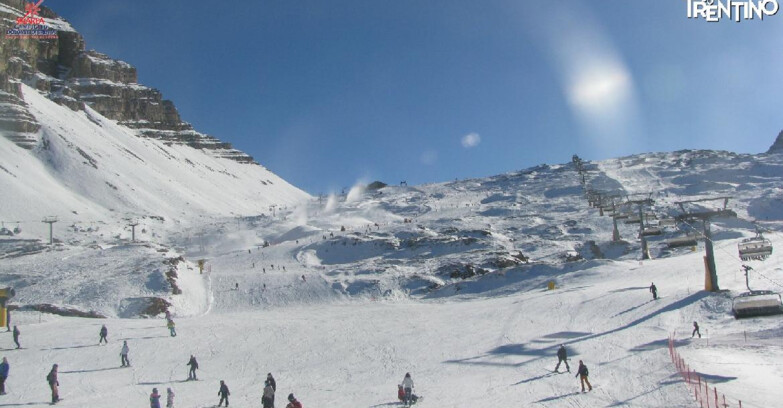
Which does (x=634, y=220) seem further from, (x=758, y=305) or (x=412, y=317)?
(x=758, y=305)

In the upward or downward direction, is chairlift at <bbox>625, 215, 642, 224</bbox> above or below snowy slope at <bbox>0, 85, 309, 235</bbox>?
below

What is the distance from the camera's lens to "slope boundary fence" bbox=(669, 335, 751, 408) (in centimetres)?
1498

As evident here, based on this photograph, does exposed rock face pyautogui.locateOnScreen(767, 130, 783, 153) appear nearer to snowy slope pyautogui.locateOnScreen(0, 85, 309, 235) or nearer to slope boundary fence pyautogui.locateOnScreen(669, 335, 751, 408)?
snowy slope pyautogui.locateOnScreen(0, 85, 309, 235)

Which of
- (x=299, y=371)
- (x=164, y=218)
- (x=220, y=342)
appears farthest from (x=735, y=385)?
(x=164, y=218)

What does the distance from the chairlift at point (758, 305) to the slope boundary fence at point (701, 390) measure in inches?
254

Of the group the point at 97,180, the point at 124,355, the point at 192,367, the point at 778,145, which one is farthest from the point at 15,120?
the point at 778,145

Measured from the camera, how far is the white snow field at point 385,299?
20.7 metres

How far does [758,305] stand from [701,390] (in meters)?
11.3

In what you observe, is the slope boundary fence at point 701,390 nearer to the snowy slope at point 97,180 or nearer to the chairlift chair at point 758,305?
the chairlift chair at point 758,305

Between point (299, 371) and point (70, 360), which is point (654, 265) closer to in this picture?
point (299, 371)

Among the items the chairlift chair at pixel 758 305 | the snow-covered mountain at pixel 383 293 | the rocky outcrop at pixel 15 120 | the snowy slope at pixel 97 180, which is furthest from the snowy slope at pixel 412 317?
the rocky outcrop at pixel 15 120

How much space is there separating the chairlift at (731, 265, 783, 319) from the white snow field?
77 centimetres

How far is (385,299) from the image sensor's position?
2035 inches

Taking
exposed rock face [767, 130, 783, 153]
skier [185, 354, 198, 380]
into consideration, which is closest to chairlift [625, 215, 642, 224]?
skier [185, 354, 198, 380]
